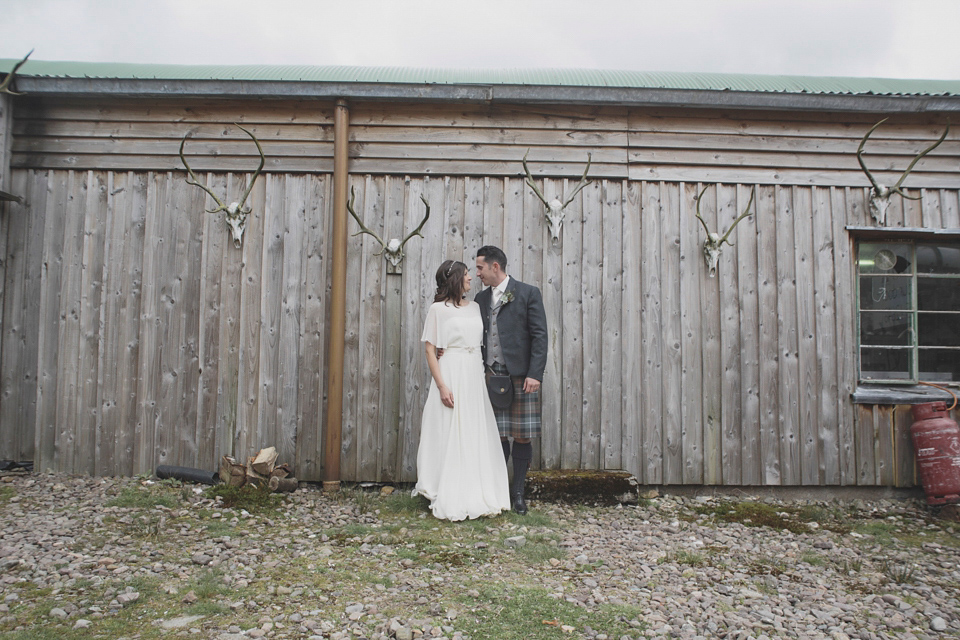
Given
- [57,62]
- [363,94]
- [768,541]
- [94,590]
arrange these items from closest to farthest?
[94,590] → [768,541] → [363,94] → [57,62]

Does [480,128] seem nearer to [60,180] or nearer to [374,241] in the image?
[374,241]

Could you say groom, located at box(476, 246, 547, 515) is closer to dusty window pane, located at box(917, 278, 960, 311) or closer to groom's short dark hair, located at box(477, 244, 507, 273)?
groom's short dark hair, located at box(477, 244, 507, 273)

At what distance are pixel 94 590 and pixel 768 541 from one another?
12.6 ft

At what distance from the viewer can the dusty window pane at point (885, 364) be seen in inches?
198

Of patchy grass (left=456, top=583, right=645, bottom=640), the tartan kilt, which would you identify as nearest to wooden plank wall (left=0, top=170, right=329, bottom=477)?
the tartan kilt

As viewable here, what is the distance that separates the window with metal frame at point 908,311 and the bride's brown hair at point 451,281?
3588 millimetres

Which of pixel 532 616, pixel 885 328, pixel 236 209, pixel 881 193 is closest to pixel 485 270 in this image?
pixel 236 209

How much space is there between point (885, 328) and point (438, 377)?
13.2 ft

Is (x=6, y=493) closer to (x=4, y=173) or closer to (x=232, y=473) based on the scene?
(x=232, y=473)

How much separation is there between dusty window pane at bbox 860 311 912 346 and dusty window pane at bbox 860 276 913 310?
75 millimetres

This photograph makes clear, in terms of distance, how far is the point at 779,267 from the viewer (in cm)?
494

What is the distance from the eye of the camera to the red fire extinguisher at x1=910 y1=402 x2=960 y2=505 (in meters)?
4.45

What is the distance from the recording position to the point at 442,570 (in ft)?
9.86

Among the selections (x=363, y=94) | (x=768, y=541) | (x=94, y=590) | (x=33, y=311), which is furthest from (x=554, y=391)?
(x=33, y=311)
